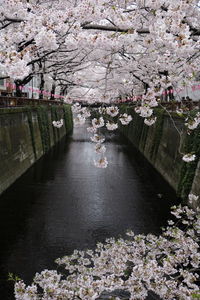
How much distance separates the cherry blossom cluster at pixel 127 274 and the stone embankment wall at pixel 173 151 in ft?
8.60

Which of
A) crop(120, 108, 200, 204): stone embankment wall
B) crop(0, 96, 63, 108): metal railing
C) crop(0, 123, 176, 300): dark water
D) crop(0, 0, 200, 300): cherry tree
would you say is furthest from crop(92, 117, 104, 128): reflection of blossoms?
crop(0, 96, 63, 108): metal railing

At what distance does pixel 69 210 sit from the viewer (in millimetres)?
12234

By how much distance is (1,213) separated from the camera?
11688mm

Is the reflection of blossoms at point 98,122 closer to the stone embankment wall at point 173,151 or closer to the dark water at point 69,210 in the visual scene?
the stone embankment wall at point 173,151

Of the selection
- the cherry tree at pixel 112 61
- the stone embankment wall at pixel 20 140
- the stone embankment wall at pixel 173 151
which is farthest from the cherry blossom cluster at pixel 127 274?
the stone embankment wall at pixel 20 140

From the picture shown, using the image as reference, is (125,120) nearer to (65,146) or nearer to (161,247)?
(161,247)

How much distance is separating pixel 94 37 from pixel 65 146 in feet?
76.3

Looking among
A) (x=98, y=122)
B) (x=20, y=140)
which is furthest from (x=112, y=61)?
(x=20, y=140)

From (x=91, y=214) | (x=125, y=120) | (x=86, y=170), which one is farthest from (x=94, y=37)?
(x=86, y=170)

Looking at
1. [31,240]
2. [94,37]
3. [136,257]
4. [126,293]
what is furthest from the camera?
[31,240]

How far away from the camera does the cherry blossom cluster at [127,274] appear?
5.02 m

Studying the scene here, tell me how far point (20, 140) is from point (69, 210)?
24.3 feet

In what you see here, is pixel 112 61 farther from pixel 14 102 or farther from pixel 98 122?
pixel 14 102

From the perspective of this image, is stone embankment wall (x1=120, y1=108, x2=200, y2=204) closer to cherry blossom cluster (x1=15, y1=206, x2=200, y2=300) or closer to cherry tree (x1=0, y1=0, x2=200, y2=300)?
cherry tree (x1=0, y1=0, x2=200, y2=300)
